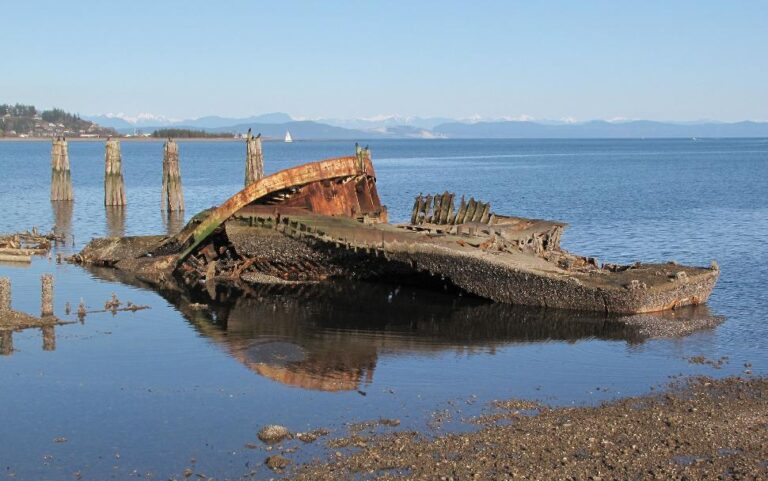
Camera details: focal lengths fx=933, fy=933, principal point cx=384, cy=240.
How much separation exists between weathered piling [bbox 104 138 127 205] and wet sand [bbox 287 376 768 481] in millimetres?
35901

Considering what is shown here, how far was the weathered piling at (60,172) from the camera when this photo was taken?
47.6m

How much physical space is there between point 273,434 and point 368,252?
417 inches

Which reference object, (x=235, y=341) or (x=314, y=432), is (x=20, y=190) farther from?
(x=314, y=432)

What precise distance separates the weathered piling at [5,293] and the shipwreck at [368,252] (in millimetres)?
6817

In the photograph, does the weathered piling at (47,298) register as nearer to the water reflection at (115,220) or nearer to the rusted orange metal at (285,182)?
the rusted orange metal at (285,182)

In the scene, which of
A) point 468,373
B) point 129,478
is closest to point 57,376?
point 129,478

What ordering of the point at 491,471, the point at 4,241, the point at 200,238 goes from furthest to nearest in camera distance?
the point at 4,241
the point at 200,238
the point at 491,471

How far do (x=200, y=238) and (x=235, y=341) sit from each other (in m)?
7.29

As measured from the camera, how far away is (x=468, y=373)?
16.7 m

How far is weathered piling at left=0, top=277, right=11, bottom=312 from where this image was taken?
62.1 ft

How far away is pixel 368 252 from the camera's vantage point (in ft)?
76.1

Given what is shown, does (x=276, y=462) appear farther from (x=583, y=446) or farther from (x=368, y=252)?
(x=368, y=252)

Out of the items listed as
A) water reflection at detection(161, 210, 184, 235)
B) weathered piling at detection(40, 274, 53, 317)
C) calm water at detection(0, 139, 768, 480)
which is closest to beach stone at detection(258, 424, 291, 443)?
calm water at detection(0, 139, 768, 480)

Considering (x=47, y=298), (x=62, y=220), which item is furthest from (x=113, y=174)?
(x=47, y=298)
